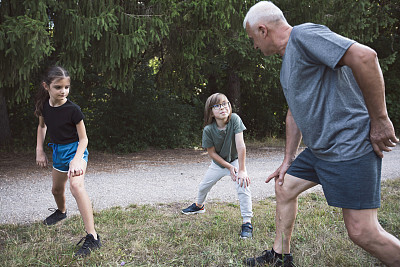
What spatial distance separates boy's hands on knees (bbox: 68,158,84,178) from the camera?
3.39m

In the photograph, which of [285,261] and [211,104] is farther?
[211,104]

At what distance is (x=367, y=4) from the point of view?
1176cm

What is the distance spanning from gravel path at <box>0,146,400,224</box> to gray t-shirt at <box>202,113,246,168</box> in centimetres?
132

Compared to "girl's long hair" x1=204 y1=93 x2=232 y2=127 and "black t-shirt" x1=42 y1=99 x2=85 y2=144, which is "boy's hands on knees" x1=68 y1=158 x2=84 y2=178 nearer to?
"black t-shirt" x1=42 y1=99 x2=85 y2=144

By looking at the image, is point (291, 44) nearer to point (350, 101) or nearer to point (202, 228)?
point (350, 101)

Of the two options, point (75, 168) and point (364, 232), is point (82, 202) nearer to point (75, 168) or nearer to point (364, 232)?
point (75, 168)

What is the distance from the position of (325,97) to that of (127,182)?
201 inches

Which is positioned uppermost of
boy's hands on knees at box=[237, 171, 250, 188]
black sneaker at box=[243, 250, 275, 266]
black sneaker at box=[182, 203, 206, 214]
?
boy's hands on knees at box=[237, 171, 250, 188]

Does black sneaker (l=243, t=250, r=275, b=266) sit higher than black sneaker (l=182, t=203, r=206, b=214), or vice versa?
black sneaker (l=243, t=250, r=275, b=266)

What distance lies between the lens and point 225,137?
414 centimetres

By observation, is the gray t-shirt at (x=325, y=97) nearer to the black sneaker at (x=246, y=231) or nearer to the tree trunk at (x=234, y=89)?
the black sneaker at (x=246, y=231)

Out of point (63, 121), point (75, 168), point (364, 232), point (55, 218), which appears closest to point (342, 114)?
point (364, 232)

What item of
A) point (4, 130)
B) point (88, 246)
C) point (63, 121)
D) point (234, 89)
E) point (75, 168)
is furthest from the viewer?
point (234, 89)

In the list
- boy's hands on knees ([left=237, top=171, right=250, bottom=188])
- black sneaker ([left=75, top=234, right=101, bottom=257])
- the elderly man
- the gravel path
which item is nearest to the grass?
black sneaker ([left=75, top=234, right=101, bottom=257])
